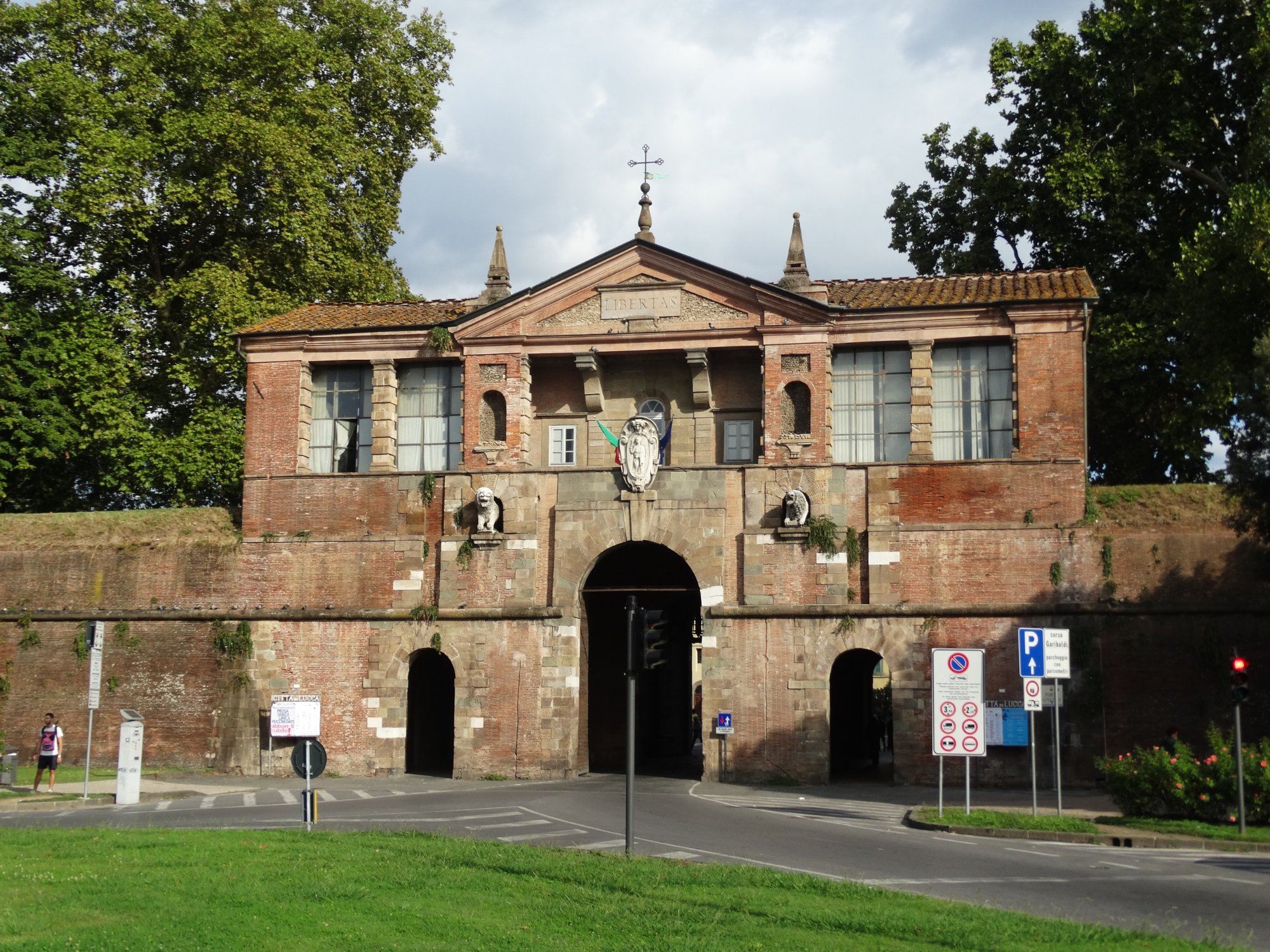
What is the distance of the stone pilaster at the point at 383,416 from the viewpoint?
3403cm

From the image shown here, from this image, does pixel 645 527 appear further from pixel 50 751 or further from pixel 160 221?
pixel 160 221

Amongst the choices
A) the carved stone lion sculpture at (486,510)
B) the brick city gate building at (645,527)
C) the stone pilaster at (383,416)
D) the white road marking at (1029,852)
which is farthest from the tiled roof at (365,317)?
the white road marking at (1029,852)

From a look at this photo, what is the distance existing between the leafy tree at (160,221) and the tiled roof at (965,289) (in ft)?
53.2

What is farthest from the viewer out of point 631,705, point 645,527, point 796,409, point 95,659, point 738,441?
point 738,441

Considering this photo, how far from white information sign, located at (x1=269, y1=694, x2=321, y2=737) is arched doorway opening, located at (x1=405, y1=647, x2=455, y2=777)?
7.28ft

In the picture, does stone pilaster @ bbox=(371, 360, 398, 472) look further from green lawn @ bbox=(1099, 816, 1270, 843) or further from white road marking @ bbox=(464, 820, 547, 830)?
green lawn @ bbox=(1099, 816, 1270, 843)

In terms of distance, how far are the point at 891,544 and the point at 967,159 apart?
17334 millimetres

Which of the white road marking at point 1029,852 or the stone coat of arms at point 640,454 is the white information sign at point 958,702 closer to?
the white road marking at point 1029,852

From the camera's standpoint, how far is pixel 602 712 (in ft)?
119

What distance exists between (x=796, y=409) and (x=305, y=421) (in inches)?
452

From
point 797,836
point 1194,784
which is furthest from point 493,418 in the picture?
point 1194,784

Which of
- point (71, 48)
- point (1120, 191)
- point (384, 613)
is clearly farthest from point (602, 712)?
point (71, 48)

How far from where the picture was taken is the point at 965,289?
32844 millimetres

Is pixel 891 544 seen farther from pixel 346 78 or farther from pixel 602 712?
pixel 346 78
